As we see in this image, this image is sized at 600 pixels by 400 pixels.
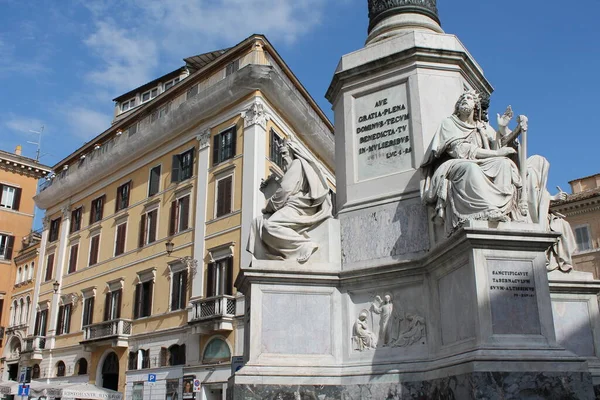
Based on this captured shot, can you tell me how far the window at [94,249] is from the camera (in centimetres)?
3825

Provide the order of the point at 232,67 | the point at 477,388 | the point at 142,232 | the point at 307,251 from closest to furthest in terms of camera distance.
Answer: the point at 477,388 < the point at 307,251 < the point at 232,67 < the point at 142,232

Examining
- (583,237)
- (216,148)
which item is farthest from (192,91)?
(583,237)

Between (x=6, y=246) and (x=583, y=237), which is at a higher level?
(x=6, y=246)

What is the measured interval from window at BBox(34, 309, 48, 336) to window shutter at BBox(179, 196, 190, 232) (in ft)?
50.2

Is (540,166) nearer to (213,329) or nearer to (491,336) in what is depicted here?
(491,336)

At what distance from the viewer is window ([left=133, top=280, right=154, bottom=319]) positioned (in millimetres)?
32562

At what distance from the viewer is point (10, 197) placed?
1977 inches

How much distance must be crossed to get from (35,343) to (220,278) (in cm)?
1813

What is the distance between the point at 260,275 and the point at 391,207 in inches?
73.6

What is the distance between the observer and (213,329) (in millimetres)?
27469

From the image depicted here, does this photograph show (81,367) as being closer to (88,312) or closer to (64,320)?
(88,312)

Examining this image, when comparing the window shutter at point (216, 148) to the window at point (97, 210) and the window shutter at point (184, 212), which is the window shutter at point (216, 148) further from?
the window at point (97, 210)

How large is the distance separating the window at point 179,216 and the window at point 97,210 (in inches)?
318

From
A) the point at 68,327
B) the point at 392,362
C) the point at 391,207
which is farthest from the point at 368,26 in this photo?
the point at 68,327
